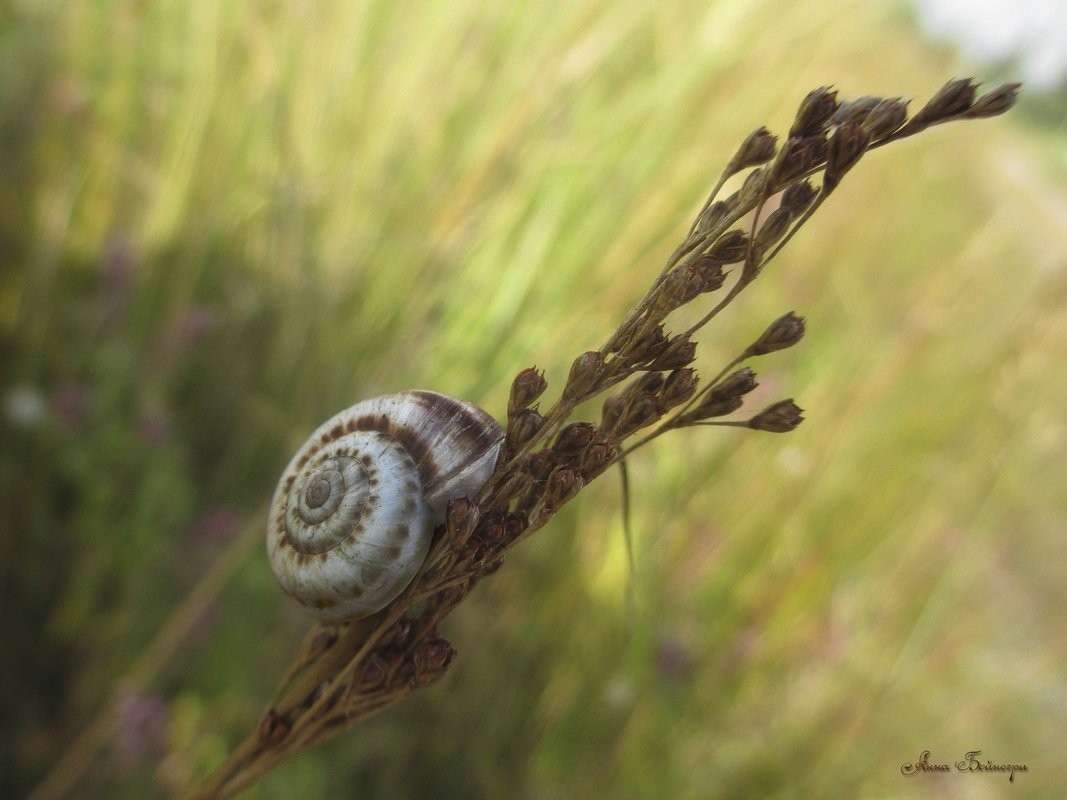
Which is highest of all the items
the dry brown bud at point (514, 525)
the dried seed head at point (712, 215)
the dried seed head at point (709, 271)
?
the dried seed head at point (712, 215)

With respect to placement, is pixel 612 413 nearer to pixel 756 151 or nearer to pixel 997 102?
pixel 756 151

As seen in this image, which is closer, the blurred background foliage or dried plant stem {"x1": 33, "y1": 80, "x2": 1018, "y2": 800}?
dried plant stem {"x1": 33, "y1": 80, "x2": 1018, "y2": 800}

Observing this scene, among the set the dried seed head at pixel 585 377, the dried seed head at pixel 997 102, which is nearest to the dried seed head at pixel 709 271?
the dried seed head at pixel 585 377

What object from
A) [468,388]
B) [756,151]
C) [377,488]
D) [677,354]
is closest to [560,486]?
[677,354]

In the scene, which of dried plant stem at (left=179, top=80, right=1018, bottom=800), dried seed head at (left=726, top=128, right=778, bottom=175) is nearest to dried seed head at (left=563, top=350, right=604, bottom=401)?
dried plant stem at (left=179, top=80, right=1018, bottom=800)

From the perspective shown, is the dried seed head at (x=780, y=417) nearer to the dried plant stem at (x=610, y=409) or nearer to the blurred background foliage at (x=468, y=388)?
the dried plant stem at (x=610, y=409)

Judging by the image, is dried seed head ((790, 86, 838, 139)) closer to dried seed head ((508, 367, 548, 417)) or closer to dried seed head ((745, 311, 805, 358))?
dried seed head ((745, 311, 805, 358))
